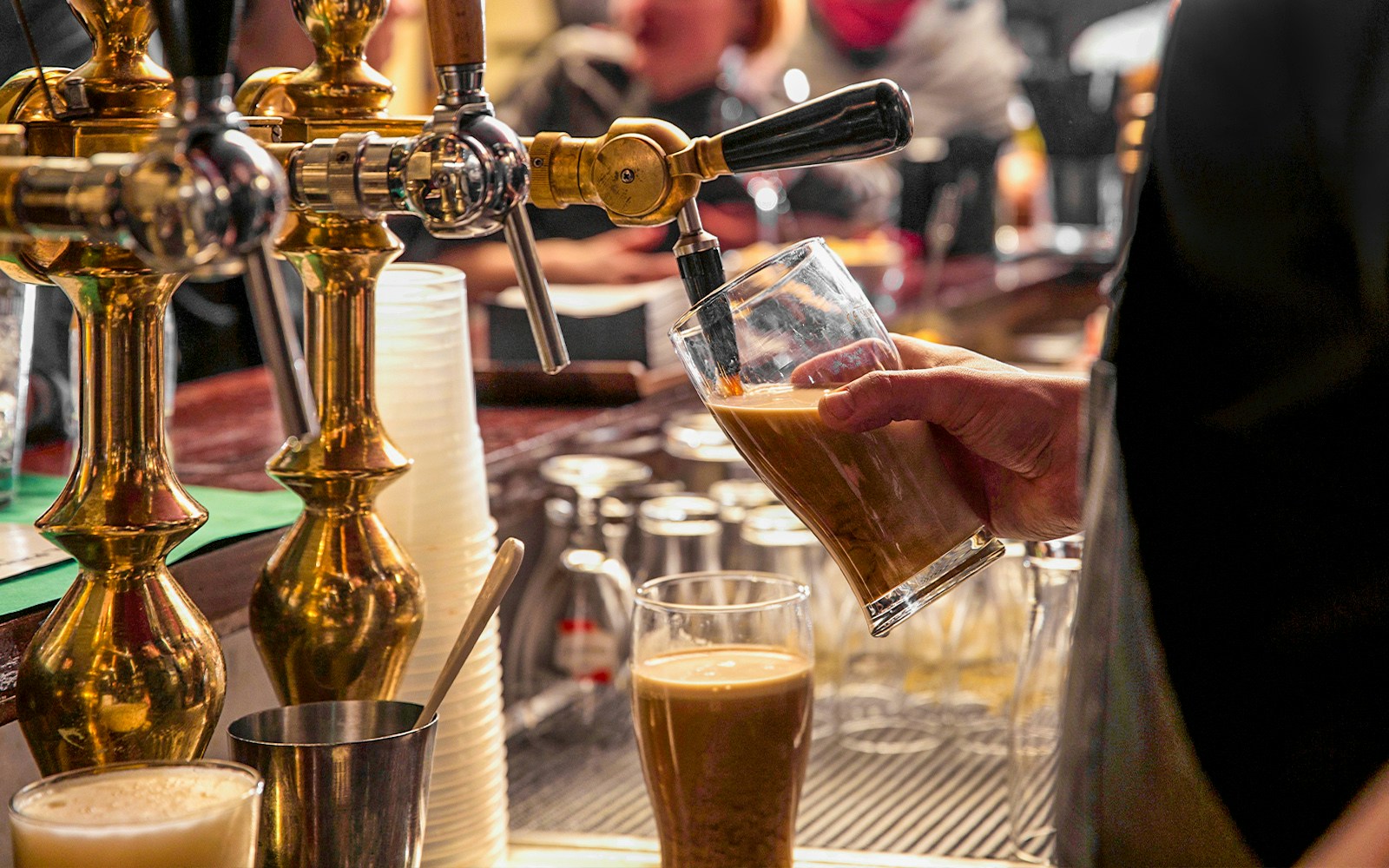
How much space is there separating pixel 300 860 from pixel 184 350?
5.71 feet

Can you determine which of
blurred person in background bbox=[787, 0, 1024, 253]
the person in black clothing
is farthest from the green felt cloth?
blurred person in background bbox=[787, 0, 1024, 253]

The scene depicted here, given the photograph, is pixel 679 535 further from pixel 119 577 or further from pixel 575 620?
pixel 119 577

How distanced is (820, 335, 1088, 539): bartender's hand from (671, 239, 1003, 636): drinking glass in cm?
2

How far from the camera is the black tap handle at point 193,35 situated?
51cm

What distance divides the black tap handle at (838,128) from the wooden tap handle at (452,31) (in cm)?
14

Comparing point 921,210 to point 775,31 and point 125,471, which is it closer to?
point 775,31

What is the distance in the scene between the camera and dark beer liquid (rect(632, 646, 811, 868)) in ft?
2.68

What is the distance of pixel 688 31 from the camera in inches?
170

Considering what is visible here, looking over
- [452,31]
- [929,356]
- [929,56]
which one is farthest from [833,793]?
[929,56]

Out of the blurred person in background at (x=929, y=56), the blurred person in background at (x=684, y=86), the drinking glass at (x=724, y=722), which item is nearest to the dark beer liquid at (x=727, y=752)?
the drinking glass at (x=724, y=722)

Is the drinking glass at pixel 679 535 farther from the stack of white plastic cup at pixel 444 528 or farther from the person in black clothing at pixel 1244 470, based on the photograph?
the person in black clothing at pixel 1244 470

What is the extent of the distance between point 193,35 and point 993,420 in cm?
54

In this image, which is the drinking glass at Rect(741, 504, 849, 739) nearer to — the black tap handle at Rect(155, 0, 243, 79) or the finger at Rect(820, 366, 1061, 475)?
the finger at Rect(820, 366, 1061, 475)

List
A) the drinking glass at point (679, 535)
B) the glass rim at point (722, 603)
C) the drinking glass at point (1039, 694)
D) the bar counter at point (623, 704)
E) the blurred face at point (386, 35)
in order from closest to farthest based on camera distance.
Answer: the glass rim at point (722, 603) < the bar counter at point (623, 704) < the drinking glass at point (1039, 694) < the drinking glass at point (679, 535) < the blurred face at point (386, 35)
